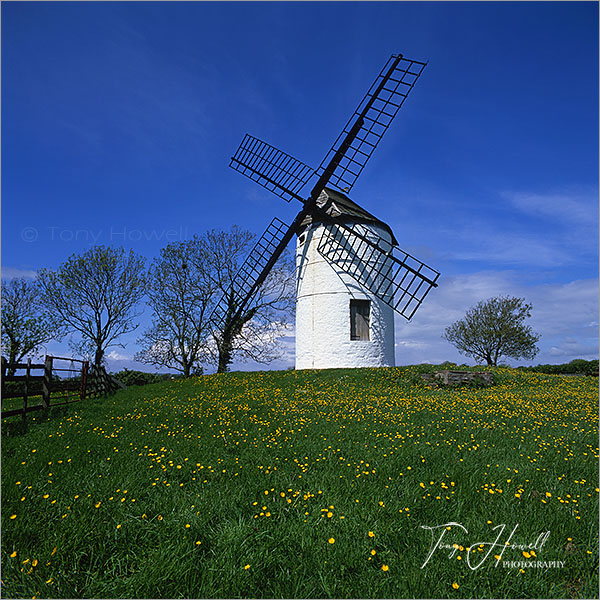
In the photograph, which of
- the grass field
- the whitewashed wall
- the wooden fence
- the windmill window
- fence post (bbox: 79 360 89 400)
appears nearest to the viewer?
the grass field

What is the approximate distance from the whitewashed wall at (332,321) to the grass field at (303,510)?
1318cm

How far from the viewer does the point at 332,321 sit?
884 inches

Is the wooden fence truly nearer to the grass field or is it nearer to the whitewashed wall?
the grass field

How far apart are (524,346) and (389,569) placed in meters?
45.0

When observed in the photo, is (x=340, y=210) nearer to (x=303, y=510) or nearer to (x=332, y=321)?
(x=332, y=321)

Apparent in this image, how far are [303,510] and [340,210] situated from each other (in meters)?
20.5

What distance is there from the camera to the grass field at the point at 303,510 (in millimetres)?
3301

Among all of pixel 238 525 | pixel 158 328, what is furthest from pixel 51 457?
pixel 158 328

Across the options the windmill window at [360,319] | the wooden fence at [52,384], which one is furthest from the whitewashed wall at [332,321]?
the wooden fence at [52,384]

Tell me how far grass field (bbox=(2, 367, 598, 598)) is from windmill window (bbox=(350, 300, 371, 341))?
13634 millimetres

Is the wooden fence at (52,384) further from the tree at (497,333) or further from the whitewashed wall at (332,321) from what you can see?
the tree at (497,333)

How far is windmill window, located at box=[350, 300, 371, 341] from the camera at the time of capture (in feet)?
74.4

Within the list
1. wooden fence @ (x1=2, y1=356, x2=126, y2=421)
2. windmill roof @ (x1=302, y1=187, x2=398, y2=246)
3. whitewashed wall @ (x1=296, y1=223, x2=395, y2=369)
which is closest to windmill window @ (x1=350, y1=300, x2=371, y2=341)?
whitewashed wall @ (x1=296, y1=223, x2=395, y2=369)

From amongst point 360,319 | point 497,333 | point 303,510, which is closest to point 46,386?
point 303,510
